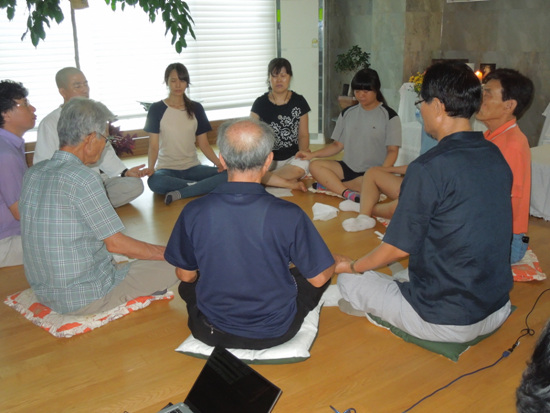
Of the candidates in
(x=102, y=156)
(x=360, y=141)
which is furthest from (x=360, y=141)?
(x=102, y=156)

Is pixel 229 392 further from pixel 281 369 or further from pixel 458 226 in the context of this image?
pixel 458 226

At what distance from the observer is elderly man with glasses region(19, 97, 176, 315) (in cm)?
223

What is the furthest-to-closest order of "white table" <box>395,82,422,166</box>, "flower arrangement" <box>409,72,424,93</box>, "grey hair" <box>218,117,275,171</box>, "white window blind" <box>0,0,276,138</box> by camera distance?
"white window blind" <box>0,0,276,138</box>, "flower arrangement" <box>409,72,424,93</box>, "white table" <box>395,82,422,166</box>, "grey hair" <box>218,117,275,171</box>

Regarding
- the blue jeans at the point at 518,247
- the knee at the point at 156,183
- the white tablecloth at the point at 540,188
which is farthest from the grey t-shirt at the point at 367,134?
the knee at the point at 156,183

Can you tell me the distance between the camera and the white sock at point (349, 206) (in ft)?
13.2

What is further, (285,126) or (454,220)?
(285,126)

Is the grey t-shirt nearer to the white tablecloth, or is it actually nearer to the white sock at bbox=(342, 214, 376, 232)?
the white sock at bbox=(342, 214, 376, 232)

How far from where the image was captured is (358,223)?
365 centimetres

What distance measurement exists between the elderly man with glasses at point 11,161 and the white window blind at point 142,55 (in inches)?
119

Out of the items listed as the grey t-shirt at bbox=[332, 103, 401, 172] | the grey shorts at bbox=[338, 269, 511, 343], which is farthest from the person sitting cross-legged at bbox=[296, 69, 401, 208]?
the grey shorts at bbox=[338, 269, 511, 343]

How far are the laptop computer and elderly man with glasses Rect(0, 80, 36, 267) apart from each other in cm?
172

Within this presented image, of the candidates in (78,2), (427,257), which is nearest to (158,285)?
(427,257)

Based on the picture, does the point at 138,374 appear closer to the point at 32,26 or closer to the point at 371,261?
the point at 371,261

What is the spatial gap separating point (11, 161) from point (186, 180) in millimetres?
1842
